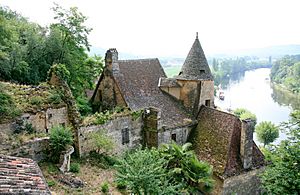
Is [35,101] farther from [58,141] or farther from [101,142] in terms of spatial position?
[101,142]

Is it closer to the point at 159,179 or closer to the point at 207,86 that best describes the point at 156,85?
the point at 207,86

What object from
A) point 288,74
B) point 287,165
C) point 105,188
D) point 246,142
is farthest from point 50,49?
point 288,74

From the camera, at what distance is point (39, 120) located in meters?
20.4

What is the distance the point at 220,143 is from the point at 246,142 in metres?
2.04

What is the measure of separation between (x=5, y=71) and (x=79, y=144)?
11.6 metres

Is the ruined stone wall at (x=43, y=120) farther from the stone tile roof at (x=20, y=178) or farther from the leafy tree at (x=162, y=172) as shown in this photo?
the stone tile roof at (x=20, y=178)

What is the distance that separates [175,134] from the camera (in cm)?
2556

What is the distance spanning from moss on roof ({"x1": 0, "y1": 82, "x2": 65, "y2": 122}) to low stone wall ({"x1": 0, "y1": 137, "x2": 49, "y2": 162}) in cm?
273

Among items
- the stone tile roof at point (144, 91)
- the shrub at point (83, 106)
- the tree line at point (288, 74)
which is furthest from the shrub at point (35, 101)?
the tree line at point (288, 74)

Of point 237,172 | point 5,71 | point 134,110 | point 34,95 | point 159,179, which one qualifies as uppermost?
point 5,71

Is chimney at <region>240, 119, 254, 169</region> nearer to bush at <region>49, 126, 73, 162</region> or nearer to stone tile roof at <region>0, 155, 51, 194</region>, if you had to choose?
bush at <region>49, 126, 73, 162</region>

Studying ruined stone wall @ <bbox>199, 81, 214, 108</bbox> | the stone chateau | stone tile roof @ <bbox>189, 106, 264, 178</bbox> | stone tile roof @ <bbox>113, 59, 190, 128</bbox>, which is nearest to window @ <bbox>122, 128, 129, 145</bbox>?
the stone chateau

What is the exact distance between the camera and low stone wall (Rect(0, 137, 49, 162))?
16.7m

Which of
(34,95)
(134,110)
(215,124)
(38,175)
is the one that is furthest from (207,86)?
(38,175)
